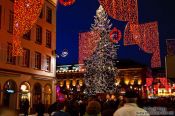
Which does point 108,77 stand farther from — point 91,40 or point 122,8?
point 122,8

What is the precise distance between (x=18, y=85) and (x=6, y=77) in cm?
225

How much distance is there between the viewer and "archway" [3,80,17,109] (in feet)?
99.0

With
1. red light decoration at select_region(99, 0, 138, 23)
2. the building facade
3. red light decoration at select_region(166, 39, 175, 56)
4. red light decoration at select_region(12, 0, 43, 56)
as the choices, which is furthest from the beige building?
the building facade

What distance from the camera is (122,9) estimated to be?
18312 mm

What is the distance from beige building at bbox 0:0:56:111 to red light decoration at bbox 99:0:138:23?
14.3 metres

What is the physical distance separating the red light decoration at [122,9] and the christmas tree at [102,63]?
108 feet

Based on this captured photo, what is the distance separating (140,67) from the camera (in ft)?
330

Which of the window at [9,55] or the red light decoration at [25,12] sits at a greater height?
the red light decoration at [25,12]

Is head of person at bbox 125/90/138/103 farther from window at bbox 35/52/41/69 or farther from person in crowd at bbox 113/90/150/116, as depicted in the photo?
window at bbox 35/52/41/69

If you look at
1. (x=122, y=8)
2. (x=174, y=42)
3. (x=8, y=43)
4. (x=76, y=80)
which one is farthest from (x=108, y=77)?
(x=76, y=80)

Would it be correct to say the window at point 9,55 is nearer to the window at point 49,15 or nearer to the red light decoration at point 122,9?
the window at point 49,15

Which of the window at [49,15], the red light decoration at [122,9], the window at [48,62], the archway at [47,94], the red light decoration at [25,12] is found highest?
the window at [49,15]

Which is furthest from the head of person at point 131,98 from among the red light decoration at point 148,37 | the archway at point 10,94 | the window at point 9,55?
the window at point 9,55

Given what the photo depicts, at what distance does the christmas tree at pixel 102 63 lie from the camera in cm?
5134
